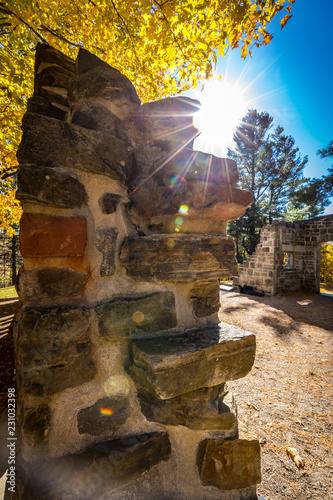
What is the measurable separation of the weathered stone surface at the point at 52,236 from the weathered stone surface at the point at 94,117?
16.9 inches

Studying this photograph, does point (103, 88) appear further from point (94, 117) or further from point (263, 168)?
point (263, 168)

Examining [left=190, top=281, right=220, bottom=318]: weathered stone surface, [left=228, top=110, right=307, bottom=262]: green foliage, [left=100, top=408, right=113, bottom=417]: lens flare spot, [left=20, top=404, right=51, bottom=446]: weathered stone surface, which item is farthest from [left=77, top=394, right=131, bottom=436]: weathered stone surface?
[left=228, top=110, right=307, bottom=262]: green foliage

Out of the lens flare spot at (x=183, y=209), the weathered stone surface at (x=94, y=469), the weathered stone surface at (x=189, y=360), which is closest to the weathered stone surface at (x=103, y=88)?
the lens flare spot at (x=183, y=209)

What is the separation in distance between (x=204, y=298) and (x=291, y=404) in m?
2.42

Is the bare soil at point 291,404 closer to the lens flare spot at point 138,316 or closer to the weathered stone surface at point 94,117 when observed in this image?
the lens flare spot at point 138,316

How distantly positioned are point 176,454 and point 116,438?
29 centimetres

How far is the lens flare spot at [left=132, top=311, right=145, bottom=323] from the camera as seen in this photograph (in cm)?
91

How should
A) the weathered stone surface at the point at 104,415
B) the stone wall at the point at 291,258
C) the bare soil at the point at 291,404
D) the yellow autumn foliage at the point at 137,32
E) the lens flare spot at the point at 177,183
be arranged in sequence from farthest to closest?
1. the stone wall at the point at 291,258
2. the yellow autumn foliage at the point at 137,32
3. the bare soil at the point at 291,404
4. the lens flare spot at the point at 177,183
5. the weathered stone surface at the point at 104,415

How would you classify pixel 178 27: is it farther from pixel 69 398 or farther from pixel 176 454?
pixel 176 454

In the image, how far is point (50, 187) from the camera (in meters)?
0.78

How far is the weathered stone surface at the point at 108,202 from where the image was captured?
0.93 m

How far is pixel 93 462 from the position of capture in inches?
30.7

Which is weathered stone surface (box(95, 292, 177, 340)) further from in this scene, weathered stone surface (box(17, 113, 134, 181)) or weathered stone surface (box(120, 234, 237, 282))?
weathered stone surface (box(17, 113, 134, 181))

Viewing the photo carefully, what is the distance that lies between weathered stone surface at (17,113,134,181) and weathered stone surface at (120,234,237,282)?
1.03 feet
